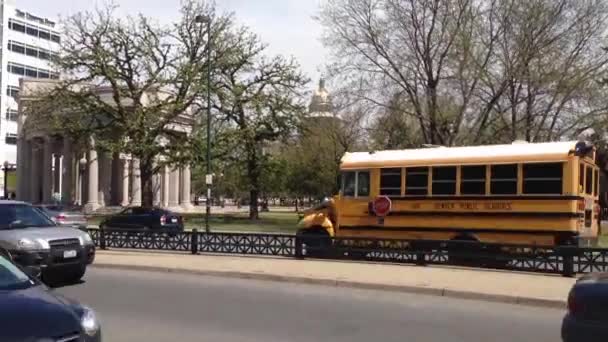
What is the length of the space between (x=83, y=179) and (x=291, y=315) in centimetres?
6740

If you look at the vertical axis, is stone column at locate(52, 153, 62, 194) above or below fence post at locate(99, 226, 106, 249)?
above

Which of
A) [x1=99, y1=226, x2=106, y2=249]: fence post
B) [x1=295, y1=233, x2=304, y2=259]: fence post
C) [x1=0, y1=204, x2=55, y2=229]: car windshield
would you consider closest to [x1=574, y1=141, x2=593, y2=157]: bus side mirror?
[x1=295, y1=233, x2=304, y2=259]: fence post

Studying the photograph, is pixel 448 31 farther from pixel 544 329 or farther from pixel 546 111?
pixel 544 329

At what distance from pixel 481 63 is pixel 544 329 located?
2662cm

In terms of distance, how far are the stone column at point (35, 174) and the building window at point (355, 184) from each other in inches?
2372

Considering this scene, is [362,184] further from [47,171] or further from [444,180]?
[47,171]

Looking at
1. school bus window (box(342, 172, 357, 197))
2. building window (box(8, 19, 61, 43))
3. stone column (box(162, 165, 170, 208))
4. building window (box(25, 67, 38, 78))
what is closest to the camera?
school bus window (box(342, 172, 357, 197))

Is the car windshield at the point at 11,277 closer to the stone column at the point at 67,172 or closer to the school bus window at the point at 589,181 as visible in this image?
the school bus window at the point at 589,181

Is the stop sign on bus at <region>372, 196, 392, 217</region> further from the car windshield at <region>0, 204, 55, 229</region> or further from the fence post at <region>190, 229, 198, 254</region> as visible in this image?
the car windshield at <region>0, 204, 55, 229</region>

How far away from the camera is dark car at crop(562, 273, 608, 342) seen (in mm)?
6465

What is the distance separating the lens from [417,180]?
63.3 ft

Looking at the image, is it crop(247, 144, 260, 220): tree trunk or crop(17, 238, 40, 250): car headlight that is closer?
crop(17, 238, 40, 250): car headlight

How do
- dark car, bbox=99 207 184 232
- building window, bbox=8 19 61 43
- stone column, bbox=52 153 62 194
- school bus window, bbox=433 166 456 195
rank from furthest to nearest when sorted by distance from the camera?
building window, bbox=8 19 61 43, stone column, bbox=52 153 62 194, dark car, bbox=99 207 184 232, school bus window, bbox=433 166 456 195

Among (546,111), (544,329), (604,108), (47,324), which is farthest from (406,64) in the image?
(47,324)
